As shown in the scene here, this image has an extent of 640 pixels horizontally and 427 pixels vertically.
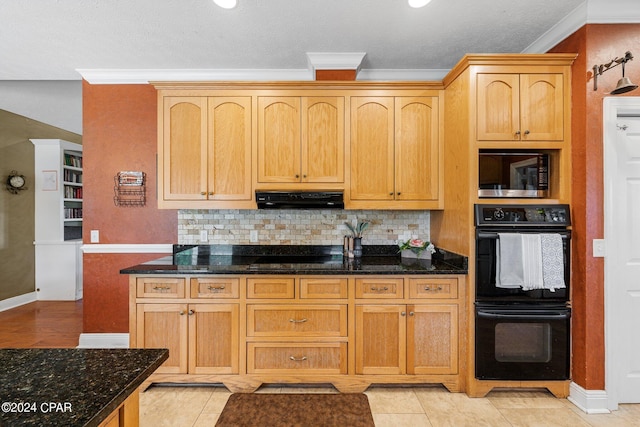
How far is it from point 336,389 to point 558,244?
1.96m

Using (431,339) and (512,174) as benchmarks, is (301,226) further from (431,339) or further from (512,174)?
(512,174)

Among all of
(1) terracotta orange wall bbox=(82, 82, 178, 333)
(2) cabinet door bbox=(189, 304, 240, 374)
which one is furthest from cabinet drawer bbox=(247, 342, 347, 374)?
(1) terracotta orange wall bbox=(82, 82, 178, 333)

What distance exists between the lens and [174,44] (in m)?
2.88

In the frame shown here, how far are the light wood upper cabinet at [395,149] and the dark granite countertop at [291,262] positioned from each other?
1.77 feet

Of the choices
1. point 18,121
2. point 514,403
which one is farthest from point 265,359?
point 18,121

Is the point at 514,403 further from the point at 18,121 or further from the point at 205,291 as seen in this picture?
the point at 18,121

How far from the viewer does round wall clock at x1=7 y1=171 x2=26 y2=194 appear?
4.95m

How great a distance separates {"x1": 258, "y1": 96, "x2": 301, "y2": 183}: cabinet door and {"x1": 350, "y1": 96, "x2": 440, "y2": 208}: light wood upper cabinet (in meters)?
0.51

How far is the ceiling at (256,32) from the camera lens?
2.39m

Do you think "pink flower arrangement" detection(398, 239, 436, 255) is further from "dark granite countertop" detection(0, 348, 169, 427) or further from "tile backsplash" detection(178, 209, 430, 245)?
"dark granite countertop" detection(0, 348, 169, 427)

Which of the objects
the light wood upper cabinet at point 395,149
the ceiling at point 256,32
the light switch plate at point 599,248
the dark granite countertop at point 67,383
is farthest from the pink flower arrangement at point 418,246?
the dark granite countertop at point 67,383

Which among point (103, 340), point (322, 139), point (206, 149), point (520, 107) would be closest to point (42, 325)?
point (103, 340)

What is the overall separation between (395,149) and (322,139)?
2.13 feet

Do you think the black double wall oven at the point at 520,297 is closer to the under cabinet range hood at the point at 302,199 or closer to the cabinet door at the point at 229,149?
the under cabinet range hood at the point at 302,199
